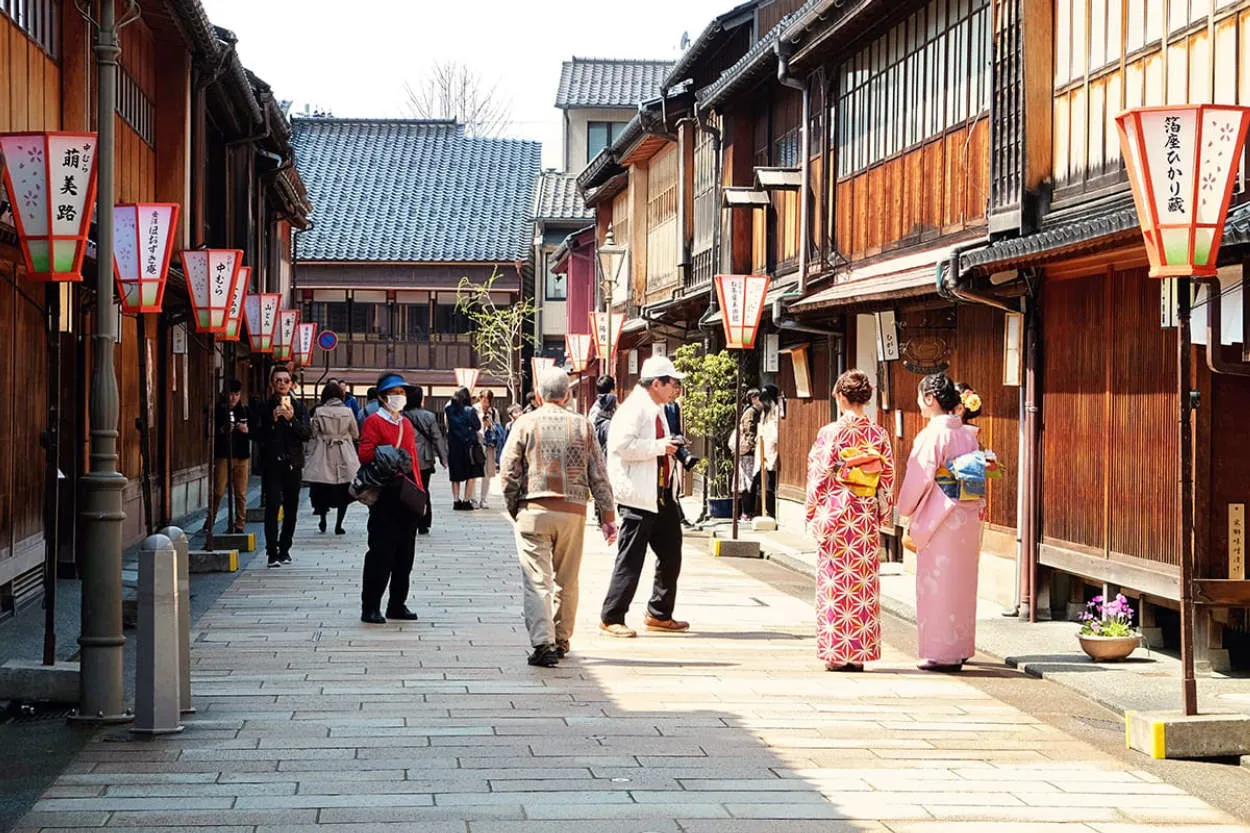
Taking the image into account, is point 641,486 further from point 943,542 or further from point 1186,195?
point 1186,195

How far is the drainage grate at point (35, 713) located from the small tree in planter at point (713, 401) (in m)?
16.0

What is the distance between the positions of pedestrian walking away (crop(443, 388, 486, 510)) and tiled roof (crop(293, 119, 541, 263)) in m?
27.7

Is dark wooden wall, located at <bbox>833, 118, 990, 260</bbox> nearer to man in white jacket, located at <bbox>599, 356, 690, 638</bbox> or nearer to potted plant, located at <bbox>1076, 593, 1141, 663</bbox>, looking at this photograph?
man in white jacket, located at <bbox>599, 356, 690, 638</bbox>

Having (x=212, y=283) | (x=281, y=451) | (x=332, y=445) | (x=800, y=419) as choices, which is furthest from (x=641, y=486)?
(x=800, y=419)

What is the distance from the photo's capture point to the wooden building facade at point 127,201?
14273 millimetres

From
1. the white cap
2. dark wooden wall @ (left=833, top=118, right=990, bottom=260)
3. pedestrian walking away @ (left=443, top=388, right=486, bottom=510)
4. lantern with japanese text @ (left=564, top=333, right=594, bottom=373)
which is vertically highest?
dark wooden wall @ (left=833, top=118, right=990, bottom=260)

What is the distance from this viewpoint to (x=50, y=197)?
1078cm

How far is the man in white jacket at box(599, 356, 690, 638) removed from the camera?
42.2 ft

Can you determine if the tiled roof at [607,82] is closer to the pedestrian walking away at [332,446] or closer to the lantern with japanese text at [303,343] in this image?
the lantern with japanese text at [303,343]

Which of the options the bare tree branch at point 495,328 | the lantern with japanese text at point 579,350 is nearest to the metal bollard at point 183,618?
the lantern with japanese text at point 579,350

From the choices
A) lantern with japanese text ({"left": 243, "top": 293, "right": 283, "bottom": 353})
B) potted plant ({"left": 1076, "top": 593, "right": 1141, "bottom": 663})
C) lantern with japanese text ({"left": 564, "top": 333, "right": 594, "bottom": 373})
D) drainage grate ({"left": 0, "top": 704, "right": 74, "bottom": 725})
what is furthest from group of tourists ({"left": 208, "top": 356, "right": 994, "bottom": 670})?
lantern with japanese text ({"left": 564, "top": 333, "right": 594, "bottom": 373})

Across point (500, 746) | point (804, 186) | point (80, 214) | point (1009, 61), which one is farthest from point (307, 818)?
point (804, 186)

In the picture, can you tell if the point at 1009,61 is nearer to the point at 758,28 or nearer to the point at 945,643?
the point at 945,643

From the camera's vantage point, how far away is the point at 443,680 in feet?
35.6
